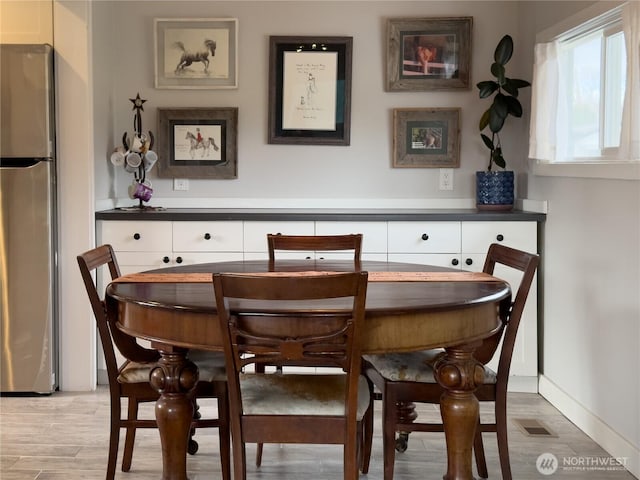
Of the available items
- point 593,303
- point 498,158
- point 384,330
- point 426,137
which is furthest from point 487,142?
point 384,330

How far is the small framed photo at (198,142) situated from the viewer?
165 inches

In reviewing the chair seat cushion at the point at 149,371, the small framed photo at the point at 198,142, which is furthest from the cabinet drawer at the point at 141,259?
the chair seat cushion at the point at 149,371

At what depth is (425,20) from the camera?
4113mm

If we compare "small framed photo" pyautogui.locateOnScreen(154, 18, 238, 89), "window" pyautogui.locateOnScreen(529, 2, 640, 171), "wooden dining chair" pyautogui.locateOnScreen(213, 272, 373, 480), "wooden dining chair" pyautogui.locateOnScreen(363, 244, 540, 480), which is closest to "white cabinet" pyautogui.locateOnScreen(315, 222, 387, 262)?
"window" pyautogui.locateOnScreen(529, 2, 640, 171)

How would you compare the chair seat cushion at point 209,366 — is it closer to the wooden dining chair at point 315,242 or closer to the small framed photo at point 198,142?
the wooden dining chair at point 315,242

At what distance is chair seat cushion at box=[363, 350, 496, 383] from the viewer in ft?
7.70

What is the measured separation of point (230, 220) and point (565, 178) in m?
1.71

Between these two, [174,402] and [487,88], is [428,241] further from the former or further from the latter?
[174,402]

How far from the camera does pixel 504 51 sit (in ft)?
12.5

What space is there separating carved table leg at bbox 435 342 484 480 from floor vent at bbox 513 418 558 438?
43.4 inches

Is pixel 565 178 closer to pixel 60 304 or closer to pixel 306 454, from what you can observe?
pixel 306 454

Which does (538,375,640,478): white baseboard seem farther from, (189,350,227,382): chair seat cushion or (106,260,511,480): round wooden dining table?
(189,350,227,382): chair seat cushion

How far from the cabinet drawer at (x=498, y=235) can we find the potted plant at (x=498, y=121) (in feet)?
0.86

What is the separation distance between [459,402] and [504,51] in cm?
235
